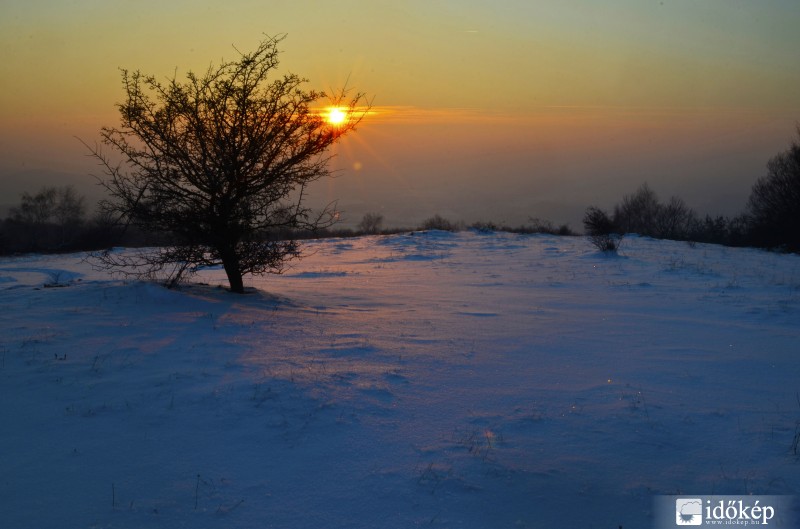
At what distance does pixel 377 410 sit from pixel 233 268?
667cm

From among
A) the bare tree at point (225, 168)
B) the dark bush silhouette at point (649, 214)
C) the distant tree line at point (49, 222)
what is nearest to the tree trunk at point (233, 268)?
the bare tree at point (225, 168)

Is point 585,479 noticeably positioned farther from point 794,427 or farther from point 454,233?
point 454,233

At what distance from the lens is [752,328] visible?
31.5 feet

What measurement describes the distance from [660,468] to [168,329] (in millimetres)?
6414

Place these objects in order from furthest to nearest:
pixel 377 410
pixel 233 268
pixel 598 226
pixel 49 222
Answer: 1. pixel 49 222
2. pixel 598 226
3. pixel 233 268
4. pixel 377 410

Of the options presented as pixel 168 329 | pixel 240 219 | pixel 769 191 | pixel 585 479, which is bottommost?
pixel 585 479

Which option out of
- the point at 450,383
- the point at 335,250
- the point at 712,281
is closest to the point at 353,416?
the point at 450,383

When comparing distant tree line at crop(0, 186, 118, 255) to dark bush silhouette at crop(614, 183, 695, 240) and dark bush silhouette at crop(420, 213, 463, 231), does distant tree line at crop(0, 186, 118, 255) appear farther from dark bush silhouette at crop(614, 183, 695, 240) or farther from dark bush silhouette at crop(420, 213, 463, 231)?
dark bush silhouette at crop(614, 183, 695, 240)

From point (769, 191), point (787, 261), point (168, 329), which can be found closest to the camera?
point (168, 329)

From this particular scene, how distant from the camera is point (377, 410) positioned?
5918 millimetres

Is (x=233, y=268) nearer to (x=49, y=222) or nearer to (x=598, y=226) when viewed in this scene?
(x=598, y=226)

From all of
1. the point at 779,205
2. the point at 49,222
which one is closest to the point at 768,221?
the point at 779,205

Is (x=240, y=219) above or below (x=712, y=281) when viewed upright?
above

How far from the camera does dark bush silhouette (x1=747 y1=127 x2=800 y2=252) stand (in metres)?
32.3
